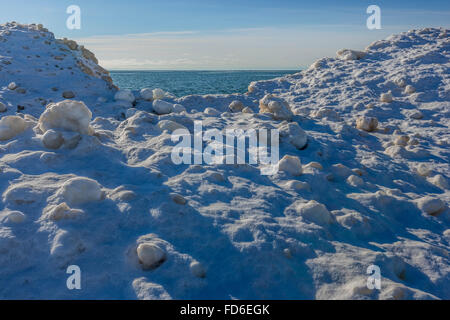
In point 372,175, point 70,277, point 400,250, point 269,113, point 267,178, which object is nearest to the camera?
point 70,277

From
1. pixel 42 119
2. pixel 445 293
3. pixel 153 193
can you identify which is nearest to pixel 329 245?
pixel 445 293

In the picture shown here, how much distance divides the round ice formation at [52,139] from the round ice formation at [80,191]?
0.86 m

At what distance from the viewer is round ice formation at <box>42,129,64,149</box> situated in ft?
8.96

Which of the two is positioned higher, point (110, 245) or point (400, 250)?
point (110, 245)

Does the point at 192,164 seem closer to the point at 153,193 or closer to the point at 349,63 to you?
the point at 153,193

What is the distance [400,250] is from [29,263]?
2355mm

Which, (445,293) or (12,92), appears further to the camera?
(12,92)

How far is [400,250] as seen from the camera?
213cm

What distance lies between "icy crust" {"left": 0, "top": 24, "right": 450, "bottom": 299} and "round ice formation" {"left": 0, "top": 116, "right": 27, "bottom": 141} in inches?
0.9

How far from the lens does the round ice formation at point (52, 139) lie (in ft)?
8.96

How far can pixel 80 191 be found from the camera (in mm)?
2066

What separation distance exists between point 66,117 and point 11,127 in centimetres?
61
